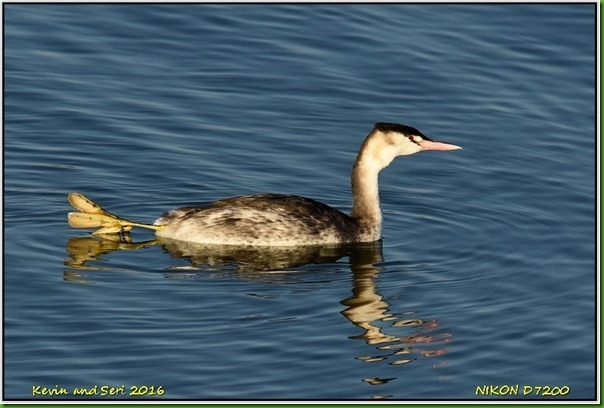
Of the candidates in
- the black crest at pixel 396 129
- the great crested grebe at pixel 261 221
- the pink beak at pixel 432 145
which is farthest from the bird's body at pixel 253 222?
the pink beak at pixel 432 145

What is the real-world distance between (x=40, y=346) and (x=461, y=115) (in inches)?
347

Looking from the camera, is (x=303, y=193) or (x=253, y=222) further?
(x=303, y=193)

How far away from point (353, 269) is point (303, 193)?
2278 mm

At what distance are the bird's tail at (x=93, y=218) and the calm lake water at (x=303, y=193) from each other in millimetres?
197

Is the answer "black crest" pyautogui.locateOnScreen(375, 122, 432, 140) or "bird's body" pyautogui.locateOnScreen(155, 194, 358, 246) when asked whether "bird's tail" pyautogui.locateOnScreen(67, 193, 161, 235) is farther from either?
"black crest" pyautogui.locateOnScreen(375, 122, 432, 140)

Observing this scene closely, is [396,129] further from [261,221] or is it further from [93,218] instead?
[93,218]

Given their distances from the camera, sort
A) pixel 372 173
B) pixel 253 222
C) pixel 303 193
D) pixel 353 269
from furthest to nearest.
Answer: pixel 303 193 < pixel 372 173 < pixel 253 222 < pixel 353 269

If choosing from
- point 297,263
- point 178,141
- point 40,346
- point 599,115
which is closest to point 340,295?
point 297,263

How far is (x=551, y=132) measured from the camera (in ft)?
64.4

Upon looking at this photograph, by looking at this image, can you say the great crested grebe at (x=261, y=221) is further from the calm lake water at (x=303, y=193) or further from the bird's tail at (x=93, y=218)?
the calm lake water at (x=303, y=193)

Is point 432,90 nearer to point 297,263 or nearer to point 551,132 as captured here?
point 551,132

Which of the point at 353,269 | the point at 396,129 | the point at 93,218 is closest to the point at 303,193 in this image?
the point at 396,129

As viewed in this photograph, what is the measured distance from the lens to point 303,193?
17609 mm

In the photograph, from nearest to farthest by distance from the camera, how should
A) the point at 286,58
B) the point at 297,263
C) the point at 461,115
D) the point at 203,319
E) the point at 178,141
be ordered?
the point at 203,319
the point at 297,263
the point at 178,141
the point at 461,115
the point at 286,58
